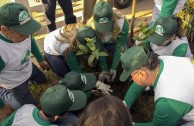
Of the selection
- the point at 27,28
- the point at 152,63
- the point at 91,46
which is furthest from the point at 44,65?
the point at 152,63

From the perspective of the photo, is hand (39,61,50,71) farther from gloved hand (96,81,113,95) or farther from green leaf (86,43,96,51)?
green leaf (86,43,96,51)

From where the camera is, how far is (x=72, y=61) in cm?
323

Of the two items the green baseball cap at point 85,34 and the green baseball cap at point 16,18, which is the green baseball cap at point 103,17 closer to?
the green baseball cap at point 85,34

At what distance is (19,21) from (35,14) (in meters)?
2.55

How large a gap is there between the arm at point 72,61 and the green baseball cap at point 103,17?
1.59ft

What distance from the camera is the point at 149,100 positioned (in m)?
3.39

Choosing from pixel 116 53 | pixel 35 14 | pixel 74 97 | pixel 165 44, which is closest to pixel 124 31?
pixel 116 53

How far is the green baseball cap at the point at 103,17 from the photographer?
2824mm

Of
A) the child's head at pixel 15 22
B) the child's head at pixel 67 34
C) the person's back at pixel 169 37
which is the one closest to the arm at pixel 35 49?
the child's head at pixel 67 34

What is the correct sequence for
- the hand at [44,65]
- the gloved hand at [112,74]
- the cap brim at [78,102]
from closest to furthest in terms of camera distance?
the cap brim at [78,102] → the gloved hand at [112,74] → the hand at [44,65]

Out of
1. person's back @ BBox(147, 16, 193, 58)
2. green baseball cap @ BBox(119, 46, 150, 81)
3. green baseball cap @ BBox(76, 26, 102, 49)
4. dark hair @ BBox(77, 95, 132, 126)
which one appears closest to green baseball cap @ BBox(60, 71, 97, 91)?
green baseball cap @ BBox(76, 26, 102, 49)

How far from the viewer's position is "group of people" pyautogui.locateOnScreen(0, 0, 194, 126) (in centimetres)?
212

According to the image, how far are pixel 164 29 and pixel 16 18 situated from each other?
144 cm

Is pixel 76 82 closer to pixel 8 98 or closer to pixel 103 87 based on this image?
pixel 103 87
